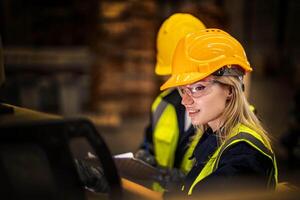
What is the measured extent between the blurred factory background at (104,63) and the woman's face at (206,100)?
13.8ft

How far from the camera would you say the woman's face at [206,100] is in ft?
7.20

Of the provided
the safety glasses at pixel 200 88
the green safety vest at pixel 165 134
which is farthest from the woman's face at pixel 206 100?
the green safety vest at pixel 165 134

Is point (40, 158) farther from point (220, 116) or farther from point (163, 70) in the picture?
point (163, 70)

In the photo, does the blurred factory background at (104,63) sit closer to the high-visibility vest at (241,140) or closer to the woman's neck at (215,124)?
the woman's neck at (215,124)

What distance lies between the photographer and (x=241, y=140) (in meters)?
2.08

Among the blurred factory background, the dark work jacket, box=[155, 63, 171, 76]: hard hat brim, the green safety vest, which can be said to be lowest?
the blurred factory background

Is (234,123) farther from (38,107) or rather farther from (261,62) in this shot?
(261,62)

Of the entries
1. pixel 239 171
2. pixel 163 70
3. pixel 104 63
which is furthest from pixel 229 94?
pixel 104 63

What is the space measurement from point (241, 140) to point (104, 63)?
721 centimetres

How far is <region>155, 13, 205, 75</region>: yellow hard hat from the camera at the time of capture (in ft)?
11.4

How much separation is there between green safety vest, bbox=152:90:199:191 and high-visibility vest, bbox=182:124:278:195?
94 cm

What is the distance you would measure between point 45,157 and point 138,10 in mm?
7365

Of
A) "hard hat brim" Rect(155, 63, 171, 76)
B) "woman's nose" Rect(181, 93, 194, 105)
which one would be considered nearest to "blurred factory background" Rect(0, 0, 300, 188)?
"hard hat brim" Rect(155, 63, 171, 76)

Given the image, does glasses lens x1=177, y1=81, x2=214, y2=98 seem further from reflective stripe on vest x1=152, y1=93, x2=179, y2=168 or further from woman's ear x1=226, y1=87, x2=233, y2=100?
reflective stripe on vest x1=152, y1=93, x2=179, y2=168
